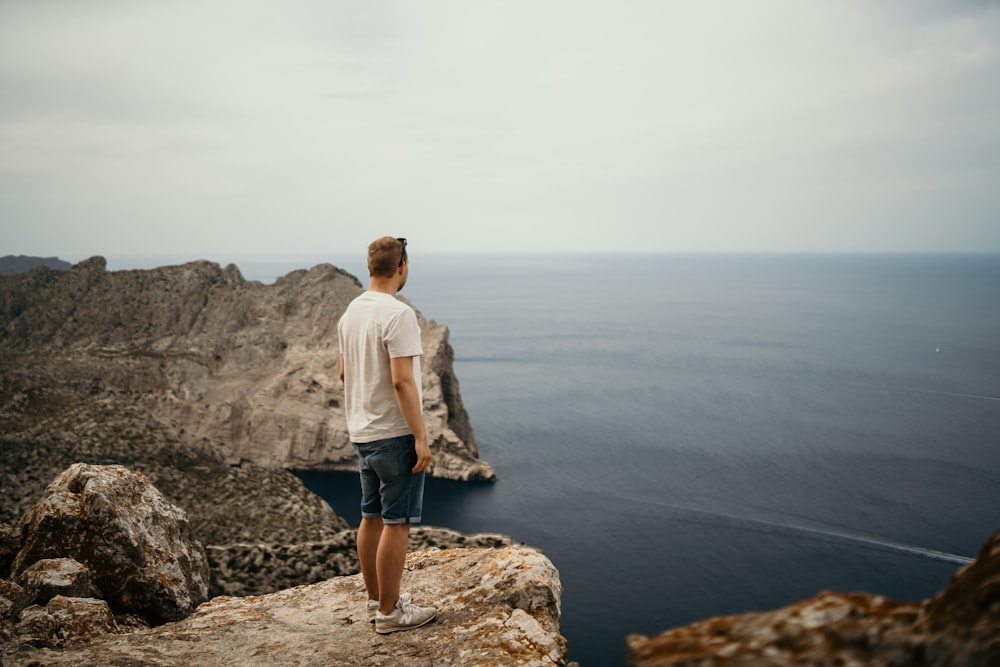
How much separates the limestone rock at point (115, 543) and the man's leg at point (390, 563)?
10.7ft

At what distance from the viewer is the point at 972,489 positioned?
171 ft

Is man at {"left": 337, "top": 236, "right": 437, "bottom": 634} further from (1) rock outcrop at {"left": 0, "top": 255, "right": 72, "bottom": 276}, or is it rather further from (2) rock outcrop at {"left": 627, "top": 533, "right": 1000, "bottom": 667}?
(1) rock outcrop at {"left": 0, "top": 255, "right": 72, "bottom": 276}

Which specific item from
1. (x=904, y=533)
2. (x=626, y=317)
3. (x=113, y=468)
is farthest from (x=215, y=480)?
(x=626, y=317)

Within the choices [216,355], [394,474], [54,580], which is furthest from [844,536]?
[216,355]

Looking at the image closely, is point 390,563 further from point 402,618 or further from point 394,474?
point 394,474

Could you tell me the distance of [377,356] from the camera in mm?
5996

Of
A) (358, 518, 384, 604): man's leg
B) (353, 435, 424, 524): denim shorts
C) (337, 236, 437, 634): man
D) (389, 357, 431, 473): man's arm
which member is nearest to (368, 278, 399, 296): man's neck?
(337, 236, 437, 634): man

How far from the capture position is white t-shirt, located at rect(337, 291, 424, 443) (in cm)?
591

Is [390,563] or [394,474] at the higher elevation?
[394,474]

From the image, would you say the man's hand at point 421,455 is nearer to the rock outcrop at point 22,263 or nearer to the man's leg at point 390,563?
the man's leg at point 390,563

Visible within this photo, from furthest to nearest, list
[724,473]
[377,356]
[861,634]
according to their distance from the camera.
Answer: [724,473]
[377,356]
[861,634]

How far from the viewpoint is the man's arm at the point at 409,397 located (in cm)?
580

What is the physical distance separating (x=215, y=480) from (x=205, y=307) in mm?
41114

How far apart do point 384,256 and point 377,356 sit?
101 centimetres
